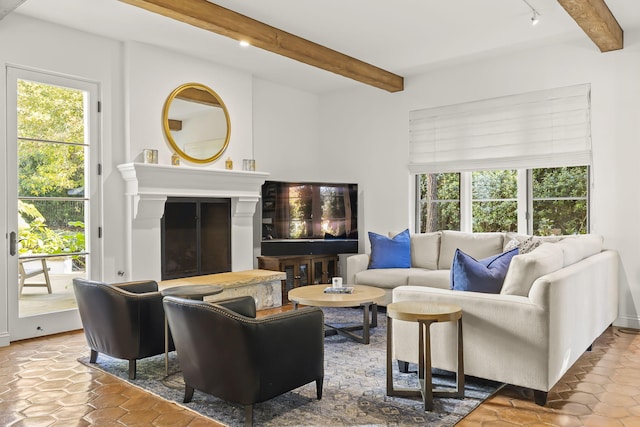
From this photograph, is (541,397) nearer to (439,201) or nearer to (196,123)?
(439,201)

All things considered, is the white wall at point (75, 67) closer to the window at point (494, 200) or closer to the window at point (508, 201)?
the window at point (508, 201)

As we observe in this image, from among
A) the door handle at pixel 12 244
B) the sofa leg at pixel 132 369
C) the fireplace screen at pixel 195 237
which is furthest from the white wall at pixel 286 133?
the sofa leg at pixel 132 369

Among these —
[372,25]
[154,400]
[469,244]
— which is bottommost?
[154,400]

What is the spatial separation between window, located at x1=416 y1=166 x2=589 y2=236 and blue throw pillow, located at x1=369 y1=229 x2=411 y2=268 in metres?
0.71

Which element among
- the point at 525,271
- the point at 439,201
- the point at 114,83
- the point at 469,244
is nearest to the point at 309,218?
the point at 439,201

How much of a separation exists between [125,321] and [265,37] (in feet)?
9.11

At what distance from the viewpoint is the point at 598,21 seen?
4.08 metres

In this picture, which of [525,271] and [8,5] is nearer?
[525,271]

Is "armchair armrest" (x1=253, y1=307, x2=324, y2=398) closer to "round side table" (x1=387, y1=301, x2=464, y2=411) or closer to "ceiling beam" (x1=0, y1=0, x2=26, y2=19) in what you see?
"round side table" (x1=387, y1=301, x2=464, y2=411)

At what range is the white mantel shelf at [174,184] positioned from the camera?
16.3ft

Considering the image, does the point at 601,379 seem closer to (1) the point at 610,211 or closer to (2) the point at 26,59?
(1) the point at 610,211

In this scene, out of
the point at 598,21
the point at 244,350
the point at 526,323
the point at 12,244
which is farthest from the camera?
the point at 12,244

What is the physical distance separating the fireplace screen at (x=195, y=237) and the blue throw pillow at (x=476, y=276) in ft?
10.8

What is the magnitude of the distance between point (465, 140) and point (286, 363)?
161 inches
